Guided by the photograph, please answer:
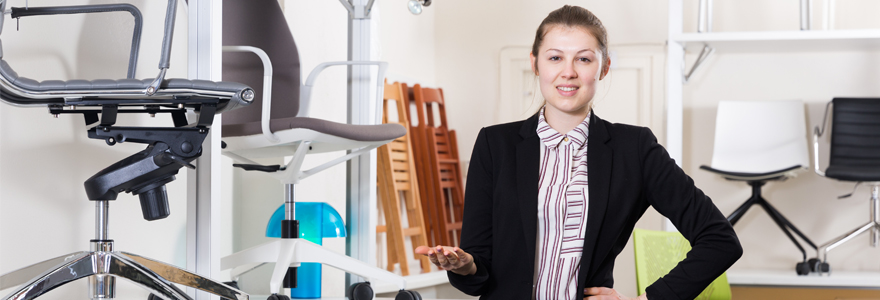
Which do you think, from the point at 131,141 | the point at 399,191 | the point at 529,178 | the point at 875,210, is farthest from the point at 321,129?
the point at 875,210

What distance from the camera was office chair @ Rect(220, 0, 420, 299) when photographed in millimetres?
2135

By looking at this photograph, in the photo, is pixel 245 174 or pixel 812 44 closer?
pixel 245 174

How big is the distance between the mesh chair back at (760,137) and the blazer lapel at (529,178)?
3.41 meters

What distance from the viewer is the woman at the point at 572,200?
4.27 ft

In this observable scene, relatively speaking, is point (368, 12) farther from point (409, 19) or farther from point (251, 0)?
point (409, 19)

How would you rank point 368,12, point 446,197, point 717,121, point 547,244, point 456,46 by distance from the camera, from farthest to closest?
point 456,46
point 446,197
point 717,121
point 368,12
point 547,244

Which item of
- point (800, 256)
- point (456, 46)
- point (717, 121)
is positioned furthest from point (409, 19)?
point (800, 256)

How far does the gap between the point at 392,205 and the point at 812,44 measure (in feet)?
7.90

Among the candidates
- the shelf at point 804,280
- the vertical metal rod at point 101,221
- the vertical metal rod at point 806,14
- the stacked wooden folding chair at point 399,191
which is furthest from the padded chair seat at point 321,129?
the vertical metal rod at point 806,14

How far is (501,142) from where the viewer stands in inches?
55.2

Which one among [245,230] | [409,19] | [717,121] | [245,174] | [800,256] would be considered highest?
[409,19]

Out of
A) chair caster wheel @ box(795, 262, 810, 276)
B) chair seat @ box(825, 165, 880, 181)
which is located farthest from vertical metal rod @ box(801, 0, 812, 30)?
chair caster wheel @ box(795, 262, 810, 276)

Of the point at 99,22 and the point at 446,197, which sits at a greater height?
the point at 99,22

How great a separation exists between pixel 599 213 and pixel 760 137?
364cm
